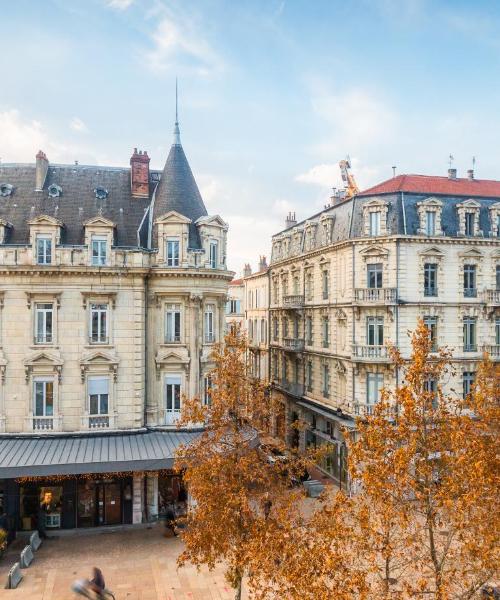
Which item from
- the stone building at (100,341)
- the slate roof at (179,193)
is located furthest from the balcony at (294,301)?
the slate roof at (179,193)

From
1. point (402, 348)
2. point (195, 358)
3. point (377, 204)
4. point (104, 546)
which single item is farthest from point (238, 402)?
point (377, 204)

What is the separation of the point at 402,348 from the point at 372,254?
5.63m

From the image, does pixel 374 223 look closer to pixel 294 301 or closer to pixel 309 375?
pixel 294 301

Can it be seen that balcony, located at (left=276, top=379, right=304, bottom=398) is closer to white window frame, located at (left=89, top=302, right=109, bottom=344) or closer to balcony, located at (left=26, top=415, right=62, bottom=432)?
white window frame, located at (left=89, top=302, right=109, bottom=344)

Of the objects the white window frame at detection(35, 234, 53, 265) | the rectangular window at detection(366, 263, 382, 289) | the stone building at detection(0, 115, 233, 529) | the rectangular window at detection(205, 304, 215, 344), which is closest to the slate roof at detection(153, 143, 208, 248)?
the stone building at detection(0, 115, 233, 529)

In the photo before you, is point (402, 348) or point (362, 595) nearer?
point (362, 595)

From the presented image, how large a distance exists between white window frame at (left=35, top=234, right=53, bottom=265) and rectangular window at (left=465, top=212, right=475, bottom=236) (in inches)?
908

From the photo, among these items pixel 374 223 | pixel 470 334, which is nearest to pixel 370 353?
pixel 470 334

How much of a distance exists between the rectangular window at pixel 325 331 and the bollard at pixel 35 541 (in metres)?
20.0

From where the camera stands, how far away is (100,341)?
25469 mm

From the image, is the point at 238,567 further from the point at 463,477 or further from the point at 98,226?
the point at 98,226

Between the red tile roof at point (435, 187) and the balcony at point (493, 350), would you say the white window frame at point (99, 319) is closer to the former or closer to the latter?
the red tile roof at point (435, 187)

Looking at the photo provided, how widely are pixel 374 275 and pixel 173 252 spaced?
11.9 m

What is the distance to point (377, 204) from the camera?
30.3 meters
